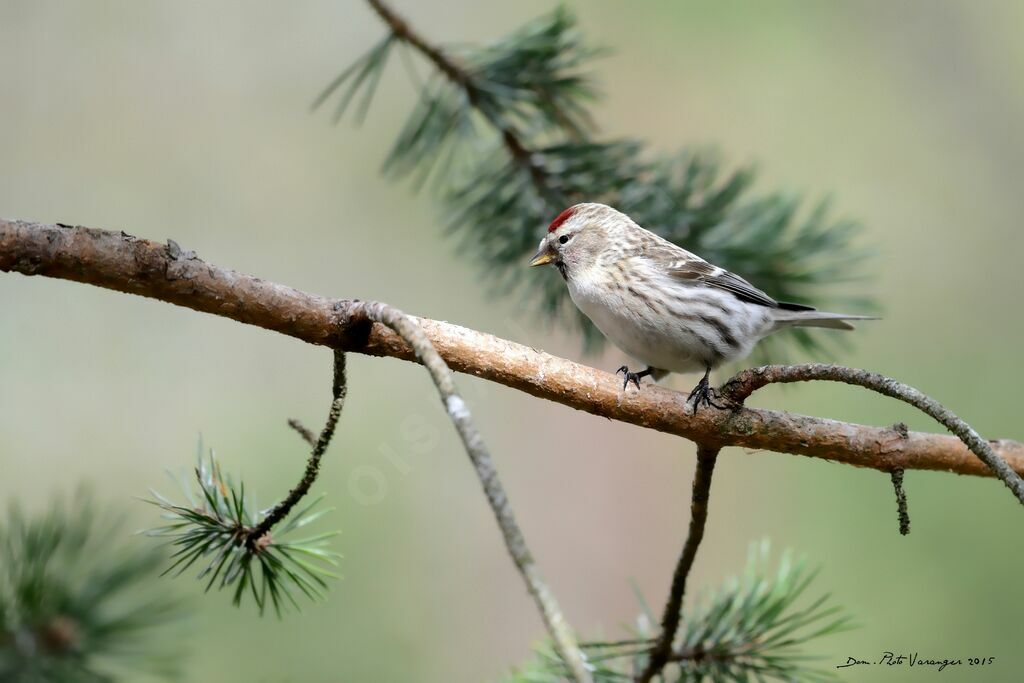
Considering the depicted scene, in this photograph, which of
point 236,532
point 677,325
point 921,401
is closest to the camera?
point 921,401

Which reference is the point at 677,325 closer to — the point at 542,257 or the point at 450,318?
the point at 542,257

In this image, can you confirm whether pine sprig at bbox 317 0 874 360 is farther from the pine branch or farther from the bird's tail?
the pine branch

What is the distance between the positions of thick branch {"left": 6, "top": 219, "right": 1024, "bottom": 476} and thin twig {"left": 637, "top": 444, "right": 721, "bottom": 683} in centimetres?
3

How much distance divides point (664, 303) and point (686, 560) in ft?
2.12

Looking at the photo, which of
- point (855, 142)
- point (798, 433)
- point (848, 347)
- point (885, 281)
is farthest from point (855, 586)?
point (798, 433)

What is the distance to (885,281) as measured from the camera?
321 cm

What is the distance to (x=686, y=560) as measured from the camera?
40.4 inches

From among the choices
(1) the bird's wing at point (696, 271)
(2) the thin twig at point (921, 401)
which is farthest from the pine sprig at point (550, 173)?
(2) the thin twig at point (921, 401)

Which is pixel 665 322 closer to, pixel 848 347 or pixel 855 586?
pixel 848 347

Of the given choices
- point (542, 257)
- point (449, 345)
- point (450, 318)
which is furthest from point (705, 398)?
Result: point (450, 318)

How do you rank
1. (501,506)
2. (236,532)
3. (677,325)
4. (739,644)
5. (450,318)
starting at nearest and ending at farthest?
(501,506), (236,532), (739,644), (677,325), (450,318)

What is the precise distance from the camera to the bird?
61.4 inches

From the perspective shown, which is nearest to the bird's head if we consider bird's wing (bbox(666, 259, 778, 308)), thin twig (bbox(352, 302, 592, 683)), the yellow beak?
the yellow beak

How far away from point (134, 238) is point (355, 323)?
0.24 m
